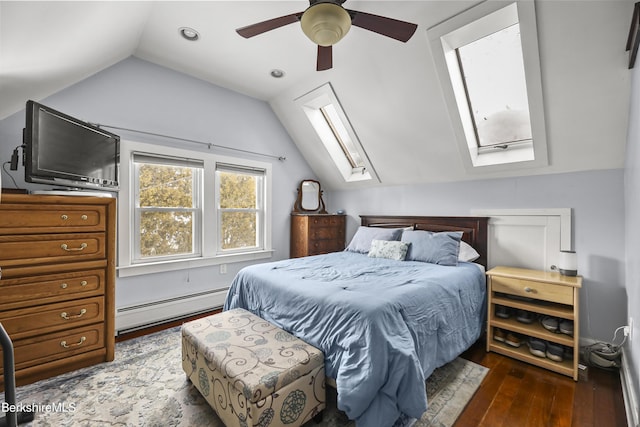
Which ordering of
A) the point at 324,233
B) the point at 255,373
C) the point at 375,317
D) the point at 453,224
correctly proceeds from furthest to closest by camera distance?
the point at 324,233
the point at 453,224
the point at 375,317
the point at 255,373

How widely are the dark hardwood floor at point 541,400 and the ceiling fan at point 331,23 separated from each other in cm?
231

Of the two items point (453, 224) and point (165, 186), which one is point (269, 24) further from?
point (453, 224)

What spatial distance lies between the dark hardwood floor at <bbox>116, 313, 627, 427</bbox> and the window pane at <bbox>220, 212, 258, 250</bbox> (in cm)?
290

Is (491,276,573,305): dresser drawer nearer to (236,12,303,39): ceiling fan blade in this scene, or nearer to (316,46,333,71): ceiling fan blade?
(316,46,333,71): ceiling fan blade

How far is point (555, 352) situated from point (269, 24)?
3071 millimetres

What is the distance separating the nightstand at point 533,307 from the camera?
6.76 ft

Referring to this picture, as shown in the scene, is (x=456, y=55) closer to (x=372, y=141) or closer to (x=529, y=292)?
(x=372, y=141)

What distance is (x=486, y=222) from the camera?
2979mm

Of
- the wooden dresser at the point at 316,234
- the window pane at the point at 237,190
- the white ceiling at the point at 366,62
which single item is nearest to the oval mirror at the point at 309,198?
the wooden dresser at the point at 316,234

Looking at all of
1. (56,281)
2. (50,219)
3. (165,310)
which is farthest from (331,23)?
(165,310)

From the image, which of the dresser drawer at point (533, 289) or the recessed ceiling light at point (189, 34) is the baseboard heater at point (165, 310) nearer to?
the recessed ceiling light at point (189, 34)

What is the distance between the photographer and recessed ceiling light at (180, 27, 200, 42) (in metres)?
2.42

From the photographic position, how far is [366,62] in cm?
272

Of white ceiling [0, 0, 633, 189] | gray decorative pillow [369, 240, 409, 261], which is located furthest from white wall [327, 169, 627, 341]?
gray decorative pillow [369, 240, 409, 261]
